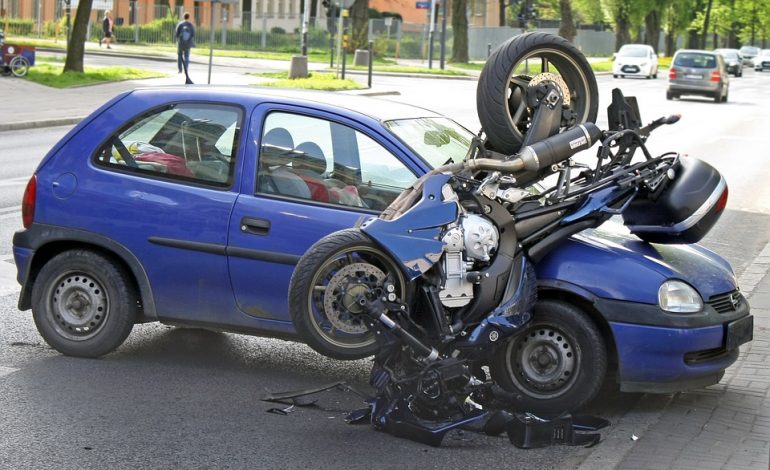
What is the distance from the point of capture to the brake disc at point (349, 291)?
5762 mm

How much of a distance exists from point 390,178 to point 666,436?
194 centimetres

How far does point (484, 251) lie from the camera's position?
232 inches

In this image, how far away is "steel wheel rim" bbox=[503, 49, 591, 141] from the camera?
6.46m

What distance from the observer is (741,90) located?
184 feet

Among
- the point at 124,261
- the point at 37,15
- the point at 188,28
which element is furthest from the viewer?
the point at 37,15

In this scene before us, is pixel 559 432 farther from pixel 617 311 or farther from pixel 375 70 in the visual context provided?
pixel 375 70

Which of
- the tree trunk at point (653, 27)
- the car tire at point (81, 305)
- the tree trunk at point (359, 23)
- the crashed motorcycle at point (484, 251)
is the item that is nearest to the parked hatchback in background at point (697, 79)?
the tree trunk at point (359, 23)

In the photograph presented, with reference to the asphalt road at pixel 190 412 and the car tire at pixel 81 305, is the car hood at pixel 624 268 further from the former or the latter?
the car tire at pixel 81 305

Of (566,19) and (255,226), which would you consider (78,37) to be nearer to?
(255,226)

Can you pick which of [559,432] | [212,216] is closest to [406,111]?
[212,216]

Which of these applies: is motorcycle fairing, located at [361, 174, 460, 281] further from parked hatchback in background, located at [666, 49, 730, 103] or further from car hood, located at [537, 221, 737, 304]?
parked hatchback in background, located at [666, 49, 730, 103]

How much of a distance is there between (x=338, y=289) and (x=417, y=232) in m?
0.45

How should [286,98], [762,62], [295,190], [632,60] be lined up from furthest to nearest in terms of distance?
[762,62], [632,60], [286,98], [295,190]

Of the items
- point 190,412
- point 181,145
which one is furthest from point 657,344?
point 181,145
